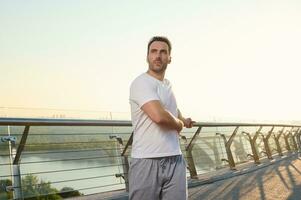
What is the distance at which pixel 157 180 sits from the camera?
240 cm

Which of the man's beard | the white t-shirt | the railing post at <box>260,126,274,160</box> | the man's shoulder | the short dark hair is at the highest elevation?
the short dark hair

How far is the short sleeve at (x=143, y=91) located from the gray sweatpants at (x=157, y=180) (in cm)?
37

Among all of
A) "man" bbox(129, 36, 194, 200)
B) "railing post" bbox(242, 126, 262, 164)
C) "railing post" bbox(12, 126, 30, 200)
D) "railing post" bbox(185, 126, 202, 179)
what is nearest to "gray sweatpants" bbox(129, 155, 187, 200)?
"man" bbox(129, 36, 194, 200)

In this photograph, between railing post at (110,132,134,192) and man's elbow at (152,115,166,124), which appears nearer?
man's elbow at (152,115,166,124)

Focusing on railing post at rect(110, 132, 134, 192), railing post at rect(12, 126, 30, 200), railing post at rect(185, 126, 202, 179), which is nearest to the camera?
railing post at rect(12, 126, 30, 200)

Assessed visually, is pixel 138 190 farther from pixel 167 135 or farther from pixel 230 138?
pixel 230 138

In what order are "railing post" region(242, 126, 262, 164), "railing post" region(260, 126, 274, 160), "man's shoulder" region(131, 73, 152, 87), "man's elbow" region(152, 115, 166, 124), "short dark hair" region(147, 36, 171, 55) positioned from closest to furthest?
"man's elbow" region(152, 115, 166, 124), "man's shoulder" region(131, 73, 152, 87), "short dark hair" region(147, 36, 171, 55), "railing post" region(242, 126, 262, 164), "railing post" region(260, 126, 274, 160)

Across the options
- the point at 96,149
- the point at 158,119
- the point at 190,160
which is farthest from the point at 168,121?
the point at 190,160

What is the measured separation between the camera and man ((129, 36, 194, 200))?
2395 millimetres

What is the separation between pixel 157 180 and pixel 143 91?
562 mm

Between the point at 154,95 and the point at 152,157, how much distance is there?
1.27 ft

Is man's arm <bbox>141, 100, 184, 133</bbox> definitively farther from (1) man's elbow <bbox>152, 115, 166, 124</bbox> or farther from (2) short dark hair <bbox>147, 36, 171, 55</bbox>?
(2) short dark hair <bbox>147, 36, 171, 55</bbox>

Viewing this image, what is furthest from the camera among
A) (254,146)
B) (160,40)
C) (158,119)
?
(254,146)

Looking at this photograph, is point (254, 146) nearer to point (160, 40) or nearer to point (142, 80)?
point (160, 40)
